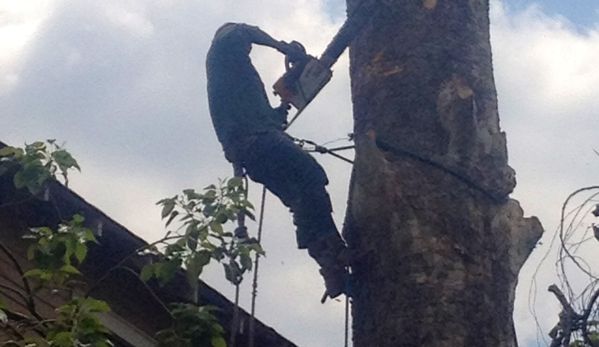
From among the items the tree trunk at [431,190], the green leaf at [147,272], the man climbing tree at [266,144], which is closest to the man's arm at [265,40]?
the man climbing tree at [266,144]

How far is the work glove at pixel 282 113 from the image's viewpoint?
385 centimetres

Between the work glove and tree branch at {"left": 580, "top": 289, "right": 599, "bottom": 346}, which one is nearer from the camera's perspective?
the work glove

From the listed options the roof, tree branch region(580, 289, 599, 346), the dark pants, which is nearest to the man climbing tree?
the dark pants

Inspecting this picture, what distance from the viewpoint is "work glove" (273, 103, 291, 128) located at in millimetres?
3848

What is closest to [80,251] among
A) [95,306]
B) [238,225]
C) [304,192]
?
[95,306]

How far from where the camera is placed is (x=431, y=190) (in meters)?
2.65

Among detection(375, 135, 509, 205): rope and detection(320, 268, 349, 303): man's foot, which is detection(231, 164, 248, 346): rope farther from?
detection(375, 135, 509, 205): rope

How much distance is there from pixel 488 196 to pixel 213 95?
1651 mm

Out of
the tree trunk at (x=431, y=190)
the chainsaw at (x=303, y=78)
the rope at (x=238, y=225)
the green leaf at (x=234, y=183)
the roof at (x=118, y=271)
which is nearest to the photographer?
the tree trunk at (x=431, y=190)

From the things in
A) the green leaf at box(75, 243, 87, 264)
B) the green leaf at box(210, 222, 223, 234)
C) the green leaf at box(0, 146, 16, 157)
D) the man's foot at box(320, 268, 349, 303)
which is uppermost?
the green leaf at box(0, 146, 16, 157)

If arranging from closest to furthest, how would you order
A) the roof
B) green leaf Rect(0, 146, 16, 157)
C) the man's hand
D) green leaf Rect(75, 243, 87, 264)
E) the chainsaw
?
green leaf Rect(75, 243, 87, 264), green leaf Rect(0, 146, 16, 157), the chainsaw, the man's hand, the roof

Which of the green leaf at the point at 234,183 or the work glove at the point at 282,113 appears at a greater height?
the work glove at the point at 282,113

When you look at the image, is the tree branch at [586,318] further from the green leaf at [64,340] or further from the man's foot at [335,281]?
the green leaf at [64,340]

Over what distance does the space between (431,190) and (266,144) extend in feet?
3.72
